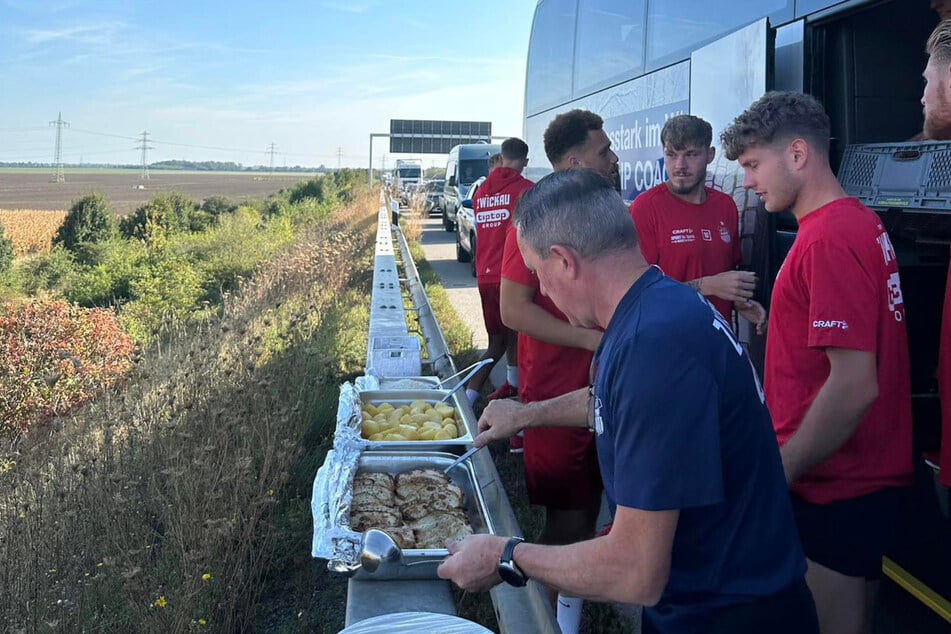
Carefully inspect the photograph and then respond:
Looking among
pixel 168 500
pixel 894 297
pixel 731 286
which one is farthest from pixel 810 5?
pixel 168 500

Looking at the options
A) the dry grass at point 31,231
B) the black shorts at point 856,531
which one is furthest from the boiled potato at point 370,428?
the dry grass at point 31,231

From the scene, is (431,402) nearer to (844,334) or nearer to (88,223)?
(844,334)

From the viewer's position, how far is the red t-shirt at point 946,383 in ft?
9.22

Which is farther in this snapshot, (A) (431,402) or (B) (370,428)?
(A) (431,402)

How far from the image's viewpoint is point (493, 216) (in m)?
7.29

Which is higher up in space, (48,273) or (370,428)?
(48,273)

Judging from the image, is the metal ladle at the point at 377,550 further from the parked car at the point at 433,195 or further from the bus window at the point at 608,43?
the parked car at the point at 433,195

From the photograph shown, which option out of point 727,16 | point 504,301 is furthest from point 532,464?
point 727,16

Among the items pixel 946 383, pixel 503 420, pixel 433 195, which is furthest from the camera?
pixel 433 195

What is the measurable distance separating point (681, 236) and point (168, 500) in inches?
120

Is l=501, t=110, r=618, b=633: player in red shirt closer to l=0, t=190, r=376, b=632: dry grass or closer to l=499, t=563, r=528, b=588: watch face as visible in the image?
l=0, t=190, r=376, b=632: dry grass

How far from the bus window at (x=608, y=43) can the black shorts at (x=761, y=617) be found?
550cm

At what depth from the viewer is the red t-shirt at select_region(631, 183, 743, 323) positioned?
4.62 m

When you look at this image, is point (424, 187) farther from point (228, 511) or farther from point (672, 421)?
point (672, 421)
